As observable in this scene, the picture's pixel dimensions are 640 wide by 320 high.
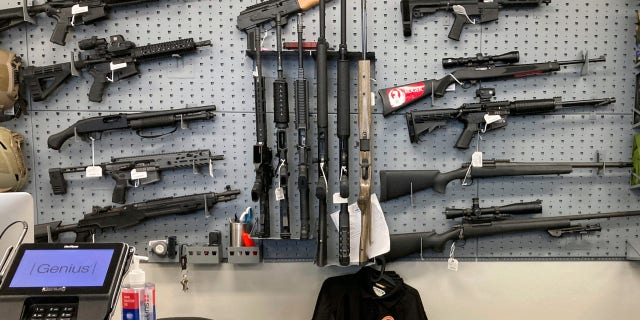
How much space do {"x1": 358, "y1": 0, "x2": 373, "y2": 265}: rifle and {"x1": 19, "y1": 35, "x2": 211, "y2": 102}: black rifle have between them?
933mm

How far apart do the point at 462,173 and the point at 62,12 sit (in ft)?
8.40

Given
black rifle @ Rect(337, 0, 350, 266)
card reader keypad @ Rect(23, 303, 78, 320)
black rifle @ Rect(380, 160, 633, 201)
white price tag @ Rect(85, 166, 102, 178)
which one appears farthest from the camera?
white price tag @ Rect(85, 166, 102, 178)

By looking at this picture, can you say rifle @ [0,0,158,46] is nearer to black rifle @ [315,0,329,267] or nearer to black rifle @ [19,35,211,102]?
black rifle @ [19,35,211,102]

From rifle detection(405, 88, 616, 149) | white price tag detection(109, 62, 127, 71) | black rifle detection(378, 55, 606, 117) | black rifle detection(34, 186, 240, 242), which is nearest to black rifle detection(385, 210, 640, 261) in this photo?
rifle detection(405, 88, 616, 149)

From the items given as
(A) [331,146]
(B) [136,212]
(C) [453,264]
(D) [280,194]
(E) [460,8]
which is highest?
(E) [460,8]

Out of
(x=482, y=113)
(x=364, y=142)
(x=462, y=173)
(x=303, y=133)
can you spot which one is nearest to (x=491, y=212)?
(x=462, y=173)

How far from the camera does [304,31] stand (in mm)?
2818

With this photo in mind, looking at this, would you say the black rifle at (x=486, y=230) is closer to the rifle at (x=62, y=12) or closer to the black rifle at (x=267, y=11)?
the black rifle at (x=267, y=11)

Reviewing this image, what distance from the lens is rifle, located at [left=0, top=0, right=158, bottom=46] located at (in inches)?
109

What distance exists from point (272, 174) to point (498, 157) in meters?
1.35

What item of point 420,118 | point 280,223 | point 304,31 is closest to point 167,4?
point 304,31

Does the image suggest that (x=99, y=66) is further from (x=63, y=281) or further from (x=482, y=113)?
(x=482, y=113)

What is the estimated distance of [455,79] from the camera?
108 inches

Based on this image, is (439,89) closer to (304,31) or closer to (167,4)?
(304,31)
